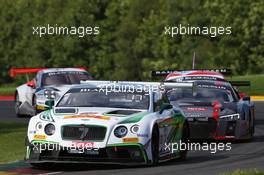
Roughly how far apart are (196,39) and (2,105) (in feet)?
131

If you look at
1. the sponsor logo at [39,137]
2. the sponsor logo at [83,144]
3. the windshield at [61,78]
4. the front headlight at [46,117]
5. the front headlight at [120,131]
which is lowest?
the sponsor logo at [83,144]

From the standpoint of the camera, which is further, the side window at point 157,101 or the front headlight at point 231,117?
the front headlight at point 231,117

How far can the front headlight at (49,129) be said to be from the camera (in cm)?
1337

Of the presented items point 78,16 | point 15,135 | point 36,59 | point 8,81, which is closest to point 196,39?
point 78,16

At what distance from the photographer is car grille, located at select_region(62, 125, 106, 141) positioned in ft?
43.4

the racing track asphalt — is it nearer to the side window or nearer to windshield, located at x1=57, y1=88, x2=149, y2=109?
the side window

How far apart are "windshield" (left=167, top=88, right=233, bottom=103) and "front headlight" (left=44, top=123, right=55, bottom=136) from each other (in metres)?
5.63

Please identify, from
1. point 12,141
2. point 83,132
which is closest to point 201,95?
point 12,141

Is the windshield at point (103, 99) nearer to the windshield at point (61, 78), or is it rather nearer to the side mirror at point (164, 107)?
the side mirror at point (164, 107)

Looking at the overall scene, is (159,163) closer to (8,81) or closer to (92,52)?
(92,52)

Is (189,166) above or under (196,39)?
under

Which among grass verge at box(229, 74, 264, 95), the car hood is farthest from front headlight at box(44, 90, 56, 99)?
grass verge at box(229, 74, 264, 95)

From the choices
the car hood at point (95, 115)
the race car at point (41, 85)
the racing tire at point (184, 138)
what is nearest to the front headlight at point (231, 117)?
the racing tire at point (184, 138)

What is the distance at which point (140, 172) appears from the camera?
42.3ft
